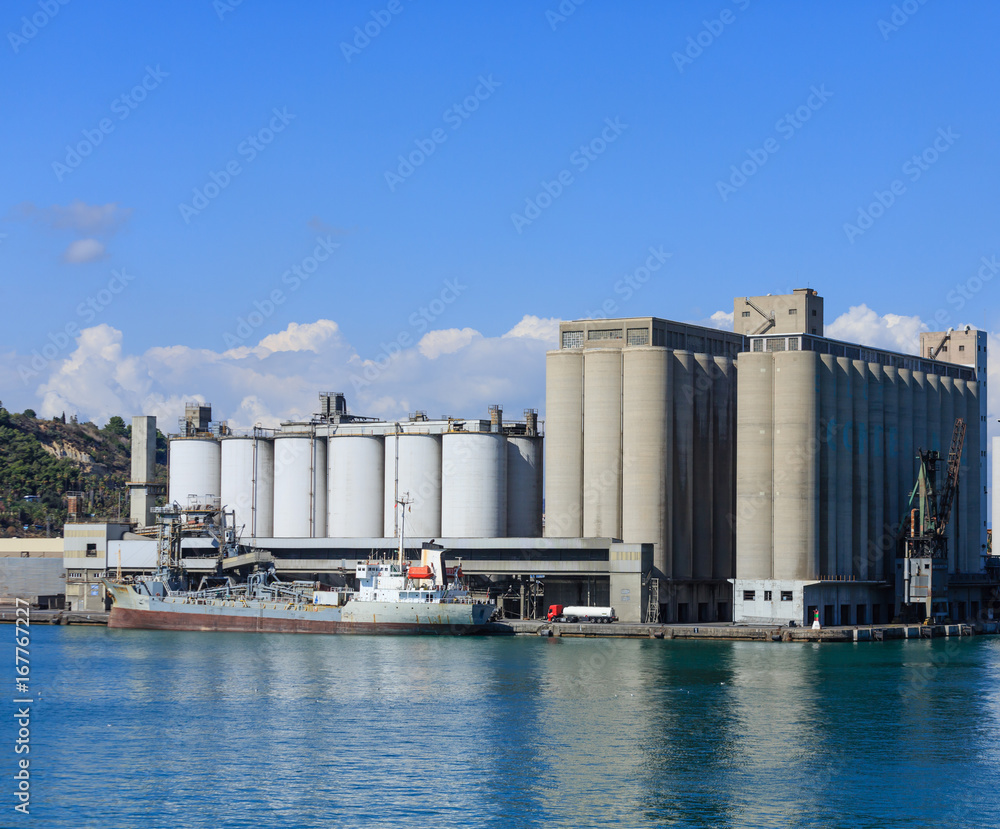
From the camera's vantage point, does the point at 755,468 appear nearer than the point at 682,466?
Yes

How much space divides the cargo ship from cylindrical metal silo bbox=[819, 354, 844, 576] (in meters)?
29.1

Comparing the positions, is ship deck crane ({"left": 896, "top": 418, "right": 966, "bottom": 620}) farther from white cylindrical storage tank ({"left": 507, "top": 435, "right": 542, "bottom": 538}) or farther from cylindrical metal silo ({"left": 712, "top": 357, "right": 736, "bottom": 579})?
white cylindrical storage tank ({"left": 507, "top": 435, "right": 542, "bottom": 538})

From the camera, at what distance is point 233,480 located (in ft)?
443

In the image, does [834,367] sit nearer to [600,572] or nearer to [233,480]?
[600,572]

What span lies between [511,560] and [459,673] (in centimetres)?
3624

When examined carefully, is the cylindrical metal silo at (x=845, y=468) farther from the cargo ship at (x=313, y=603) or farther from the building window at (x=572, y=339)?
the cargo ship at (x=313, y=603)

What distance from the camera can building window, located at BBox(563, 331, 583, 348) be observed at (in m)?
120

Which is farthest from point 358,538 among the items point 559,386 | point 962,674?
point 962,674

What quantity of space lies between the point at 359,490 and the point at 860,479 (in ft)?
148

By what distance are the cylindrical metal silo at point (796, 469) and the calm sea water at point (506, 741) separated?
21.7 meters

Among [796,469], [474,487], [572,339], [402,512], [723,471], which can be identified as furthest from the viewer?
[474,487]

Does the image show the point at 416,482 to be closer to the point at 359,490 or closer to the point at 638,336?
the point at 359,490

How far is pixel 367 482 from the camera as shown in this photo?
425ft

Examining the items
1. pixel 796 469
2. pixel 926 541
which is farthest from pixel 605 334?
pixel 926 541
